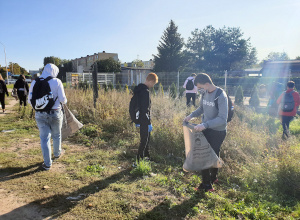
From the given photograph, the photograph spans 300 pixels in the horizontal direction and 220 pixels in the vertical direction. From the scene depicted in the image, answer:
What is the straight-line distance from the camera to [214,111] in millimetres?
3186

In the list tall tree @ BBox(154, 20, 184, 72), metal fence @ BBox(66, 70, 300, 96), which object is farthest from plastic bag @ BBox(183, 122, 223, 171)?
tall tree @ BBox(154, 20, 184, 72)

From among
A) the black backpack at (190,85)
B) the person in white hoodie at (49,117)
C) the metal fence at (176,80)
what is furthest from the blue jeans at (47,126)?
the metal fence at (176,80)

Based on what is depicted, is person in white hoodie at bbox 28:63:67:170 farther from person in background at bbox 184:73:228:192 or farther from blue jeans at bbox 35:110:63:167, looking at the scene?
person in background at bbox 184:73:228:192

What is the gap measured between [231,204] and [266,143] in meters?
2.56

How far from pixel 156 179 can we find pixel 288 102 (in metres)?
4.42

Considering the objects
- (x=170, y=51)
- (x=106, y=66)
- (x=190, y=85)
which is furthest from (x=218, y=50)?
(x=190, y=85)

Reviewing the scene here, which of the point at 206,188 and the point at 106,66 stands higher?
the point at 106,66

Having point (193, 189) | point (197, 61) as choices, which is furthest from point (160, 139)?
point (197, 61)

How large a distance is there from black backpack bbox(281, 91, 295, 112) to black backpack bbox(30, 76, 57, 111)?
18.9ft

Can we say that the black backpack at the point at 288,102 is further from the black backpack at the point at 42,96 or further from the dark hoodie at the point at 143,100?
the black backpack at the point at 42,96

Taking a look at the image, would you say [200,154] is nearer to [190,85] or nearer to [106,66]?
[190,85]

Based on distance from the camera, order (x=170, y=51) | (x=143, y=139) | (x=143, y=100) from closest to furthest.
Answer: (x=143, y=100)
(x=143, y=139)
(x=170, y=51)

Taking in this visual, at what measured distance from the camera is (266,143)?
5.01 meters

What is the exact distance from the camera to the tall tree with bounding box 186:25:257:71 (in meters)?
54.9
